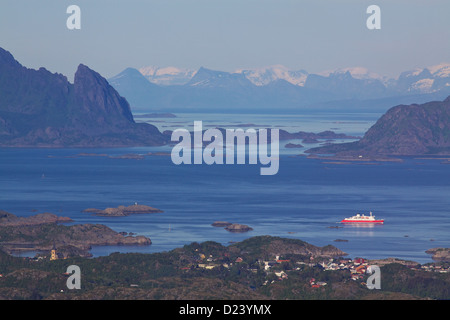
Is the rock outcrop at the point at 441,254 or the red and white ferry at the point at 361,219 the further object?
→ the red and white ferry at the point at 361,219

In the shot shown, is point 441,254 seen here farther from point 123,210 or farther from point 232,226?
point 123,210

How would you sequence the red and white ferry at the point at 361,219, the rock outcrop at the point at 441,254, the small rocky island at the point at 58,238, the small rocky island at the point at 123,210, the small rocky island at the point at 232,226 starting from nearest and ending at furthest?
the rock outcrop at the point at 441,254, the small rocky island at the point at 58,238, the small rocky island at the point at 232,226, the red and white ferry at the point at 361,219, the small rocky island at the point at 123,210

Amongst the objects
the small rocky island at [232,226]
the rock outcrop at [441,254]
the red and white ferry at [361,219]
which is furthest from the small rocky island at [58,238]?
the red and white ferry at [361,219]

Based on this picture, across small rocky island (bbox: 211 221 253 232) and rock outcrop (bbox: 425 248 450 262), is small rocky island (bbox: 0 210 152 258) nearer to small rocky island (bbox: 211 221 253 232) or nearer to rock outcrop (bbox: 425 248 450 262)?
small rocky island (bbox: 211 221 253 232)

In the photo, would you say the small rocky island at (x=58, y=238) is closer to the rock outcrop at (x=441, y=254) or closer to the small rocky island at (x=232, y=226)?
the small rocky island at (x=232, y=226)

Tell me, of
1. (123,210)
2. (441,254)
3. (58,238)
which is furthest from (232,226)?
(441,254)

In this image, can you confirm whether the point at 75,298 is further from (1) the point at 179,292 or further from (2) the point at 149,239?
(2) the point at 149,239

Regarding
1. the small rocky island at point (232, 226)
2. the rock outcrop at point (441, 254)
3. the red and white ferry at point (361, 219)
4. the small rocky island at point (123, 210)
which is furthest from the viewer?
the small rocky island at point (123, 210)

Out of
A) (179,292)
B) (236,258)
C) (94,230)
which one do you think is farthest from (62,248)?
(179,292)

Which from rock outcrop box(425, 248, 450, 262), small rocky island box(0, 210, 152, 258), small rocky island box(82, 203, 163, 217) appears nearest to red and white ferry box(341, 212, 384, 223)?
rock outcrop box(425, 248, 450, 262)
